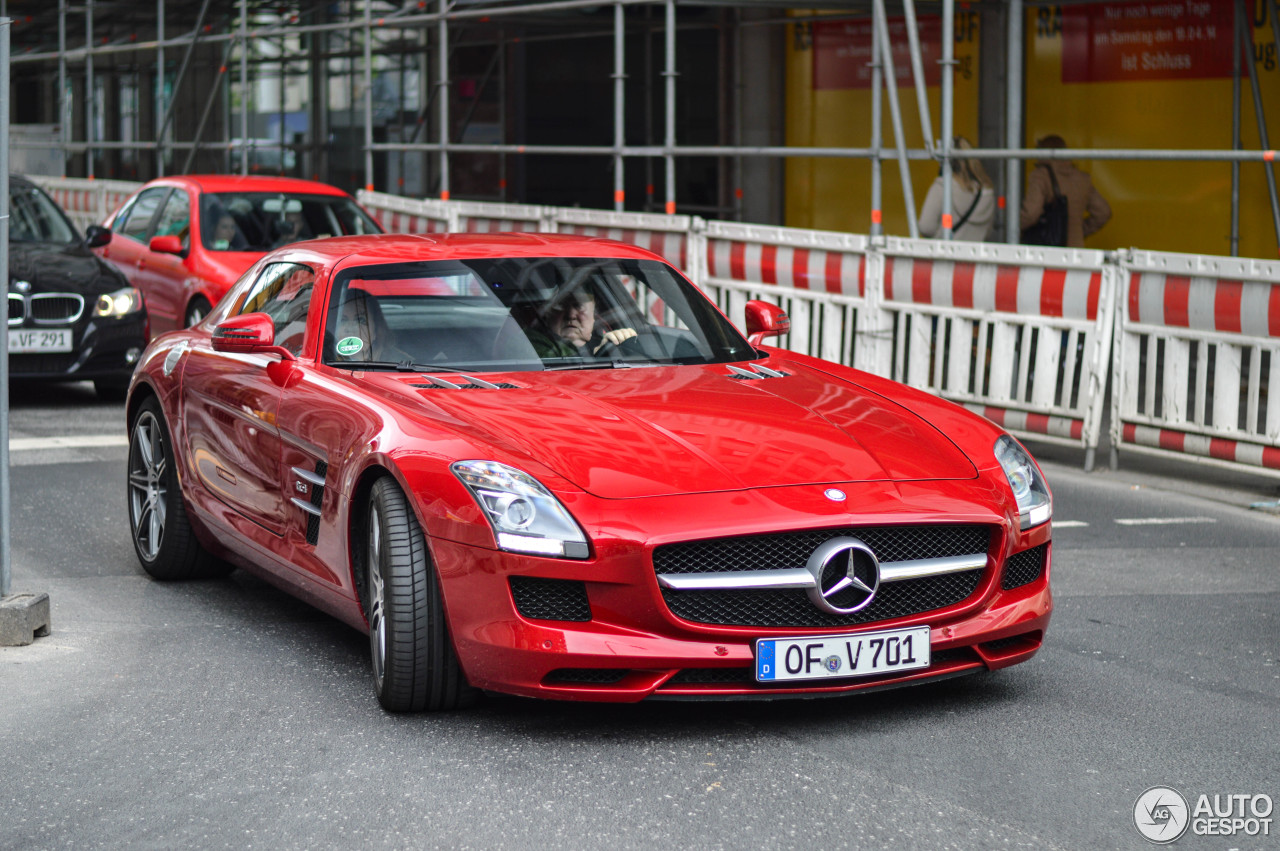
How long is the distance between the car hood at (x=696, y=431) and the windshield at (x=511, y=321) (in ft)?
0.76

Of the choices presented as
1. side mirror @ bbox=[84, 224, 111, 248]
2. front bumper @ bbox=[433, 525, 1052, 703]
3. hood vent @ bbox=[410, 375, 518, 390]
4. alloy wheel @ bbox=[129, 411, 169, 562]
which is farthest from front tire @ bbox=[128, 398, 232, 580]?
side mirror @ bbox=[84, 224, 111, 248]

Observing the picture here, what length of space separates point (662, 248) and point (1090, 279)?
4.03 m

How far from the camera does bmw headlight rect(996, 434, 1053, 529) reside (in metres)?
5.05

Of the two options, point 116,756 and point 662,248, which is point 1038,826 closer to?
point 116,756

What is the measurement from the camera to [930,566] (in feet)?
15.5

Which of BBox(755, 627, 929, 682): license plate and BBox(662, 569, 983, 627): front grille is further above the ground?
BBox(662, 569, 983, 627): front grille

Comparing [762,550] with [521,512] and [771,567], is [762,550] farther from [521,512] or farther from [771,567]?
[521,512]

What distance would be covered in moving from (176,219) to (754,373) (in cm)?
906

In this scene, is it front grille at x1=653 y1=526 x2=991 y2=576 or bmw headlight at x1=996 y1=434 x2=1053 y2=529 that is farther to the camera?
bmw headlight at x1=996 y1=434 x2=1053 y2=529

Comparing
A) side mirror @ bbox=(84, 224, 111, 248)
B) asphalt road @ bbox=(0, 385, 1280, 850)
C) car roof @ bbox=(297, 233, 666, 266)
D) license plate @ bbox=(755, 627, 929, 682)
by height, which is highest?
side mirror @ bbox=(84, 224, 111, 248)

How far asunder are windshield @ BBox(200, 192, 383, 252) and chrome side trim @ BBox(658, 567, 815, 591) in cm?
927

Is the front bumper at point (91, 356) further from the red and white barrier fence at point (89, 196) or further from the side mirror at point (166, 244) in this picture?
the red and white barrier fence at point (89, 196)

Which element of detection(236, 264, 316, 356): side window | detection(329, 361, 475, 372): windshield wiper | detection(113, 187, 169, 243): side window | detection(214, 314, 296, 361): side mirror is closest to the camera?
detection(329, 361, 475, 372): windshield wiper

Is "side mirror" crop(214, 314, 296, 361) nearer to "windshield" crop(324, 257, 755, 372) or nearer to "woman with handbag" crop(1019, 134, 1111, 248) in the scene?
"windshield" crop(324, 257, 755, 372)
